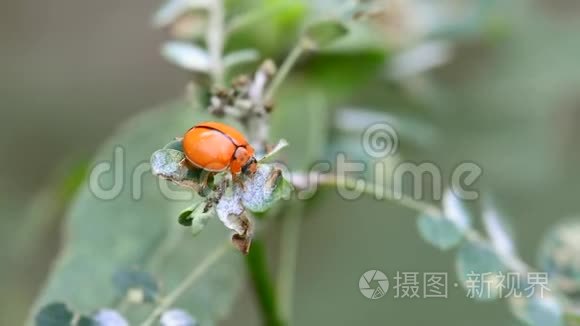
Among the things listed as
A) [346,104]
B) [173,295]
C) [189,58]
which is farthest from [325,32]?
[346,104]

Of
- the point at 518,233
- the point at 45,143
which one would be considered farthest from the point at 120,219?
the point at 518,233

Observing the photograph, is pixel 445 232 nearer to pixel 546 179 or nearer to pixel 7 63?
pixel 546 179

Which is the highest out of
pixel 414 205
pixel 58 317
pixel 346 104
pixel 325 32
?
pixel 346 104

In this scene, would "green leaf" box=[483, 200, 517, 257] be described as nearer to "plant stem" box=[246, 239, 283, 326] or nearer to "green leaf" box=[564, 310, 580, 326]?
"green leaf" box=[564, 310, 580, 326]

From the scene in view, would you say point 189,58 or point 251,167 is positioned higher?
point 189,58

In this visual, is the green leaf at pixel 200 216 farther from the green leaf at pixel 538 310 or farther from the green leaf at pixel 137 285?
the green leaf at pixel 538 310

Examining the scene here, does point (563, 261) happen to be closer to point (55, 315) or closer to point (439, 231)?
point (439, 231)
